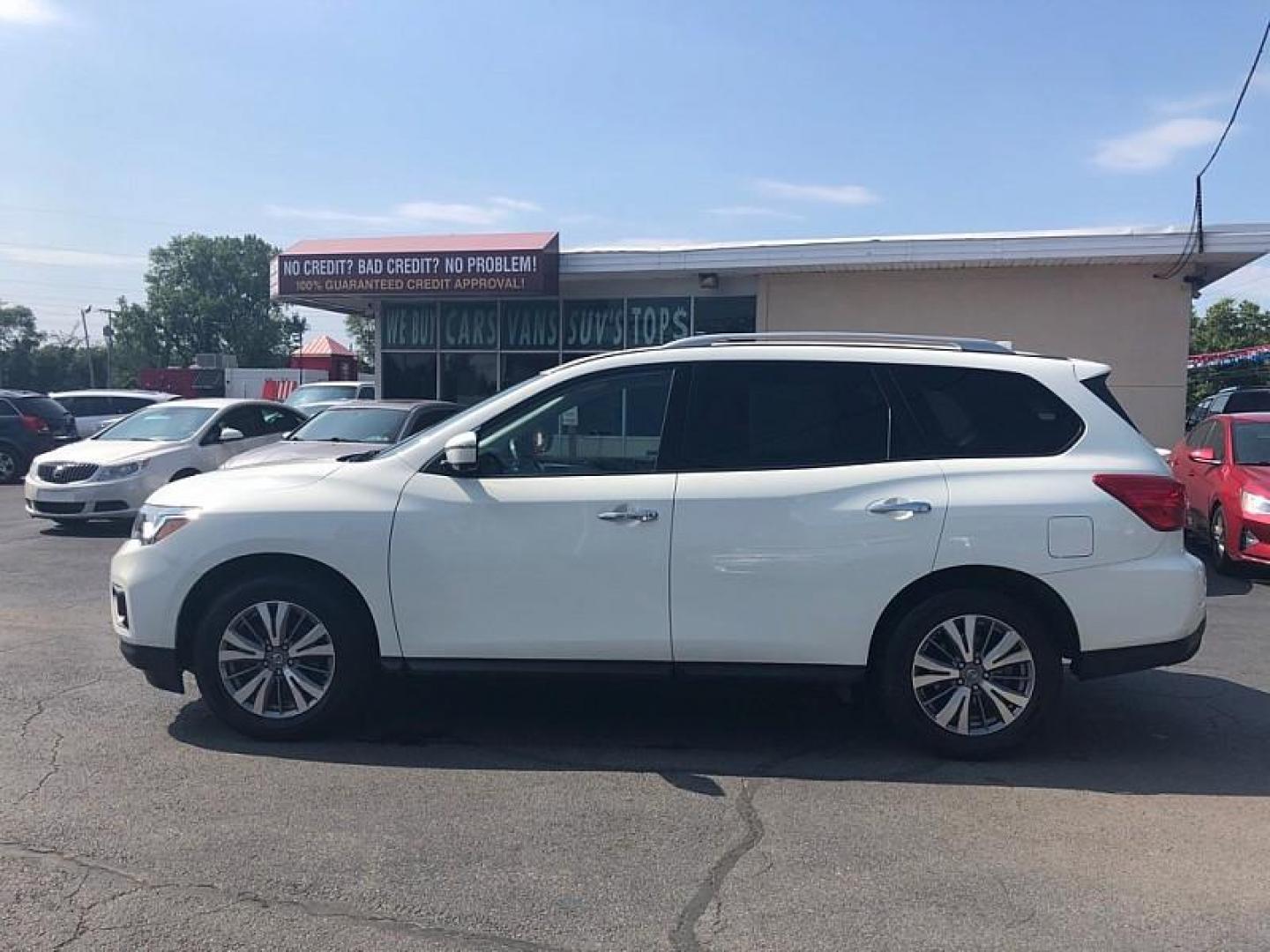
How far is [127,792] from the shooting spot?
4625mm

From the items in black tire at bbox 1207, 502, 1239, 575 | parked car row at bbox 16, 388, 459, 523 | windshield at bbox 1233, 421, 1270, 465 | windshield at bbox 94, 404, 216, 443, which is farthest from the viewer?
windshield at bbox 94, 404, 216, 443

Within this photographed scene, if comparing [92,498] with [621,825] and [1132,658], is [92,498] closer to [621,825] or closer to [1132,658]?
[621,825]

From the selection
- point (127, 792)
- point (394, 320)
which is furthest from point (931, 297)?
point (127, 792)

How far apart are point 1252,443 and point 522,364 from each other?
1205 cm

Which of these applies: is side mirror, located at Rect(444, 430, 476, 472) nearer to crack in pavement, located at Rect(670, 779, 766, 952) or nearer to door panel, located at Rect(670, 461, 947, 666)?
door panel, located at Rect(670, 461, 947, 666)

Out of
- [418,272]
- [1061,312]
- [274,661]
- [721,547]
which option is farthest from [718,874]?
[418,272]

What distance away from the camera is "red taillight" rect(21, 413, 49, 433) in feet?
64.1

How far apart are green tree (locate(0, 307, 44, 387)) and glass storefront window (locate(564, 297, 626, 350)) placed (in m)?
75.6

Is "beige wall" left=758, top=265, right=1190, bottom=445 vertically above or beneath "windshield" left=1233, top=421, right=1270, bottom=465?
above

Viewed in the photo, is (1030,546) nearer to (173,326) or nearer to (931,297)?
(931,297)

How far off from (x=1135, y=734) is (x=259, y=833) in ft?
14.0

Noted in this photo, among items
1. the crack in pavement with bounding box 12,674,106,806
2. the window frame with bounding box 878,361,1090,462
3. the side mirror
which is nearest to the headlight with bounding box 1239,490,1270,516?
the window frame with bounding box 878,361,1090,462

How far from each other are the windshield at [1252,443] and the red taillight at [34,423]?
747 inches

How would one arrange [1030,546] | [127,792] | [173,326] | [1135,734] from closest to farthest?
[127,792] < [1030,546] < [1135,734] < [173,326]
